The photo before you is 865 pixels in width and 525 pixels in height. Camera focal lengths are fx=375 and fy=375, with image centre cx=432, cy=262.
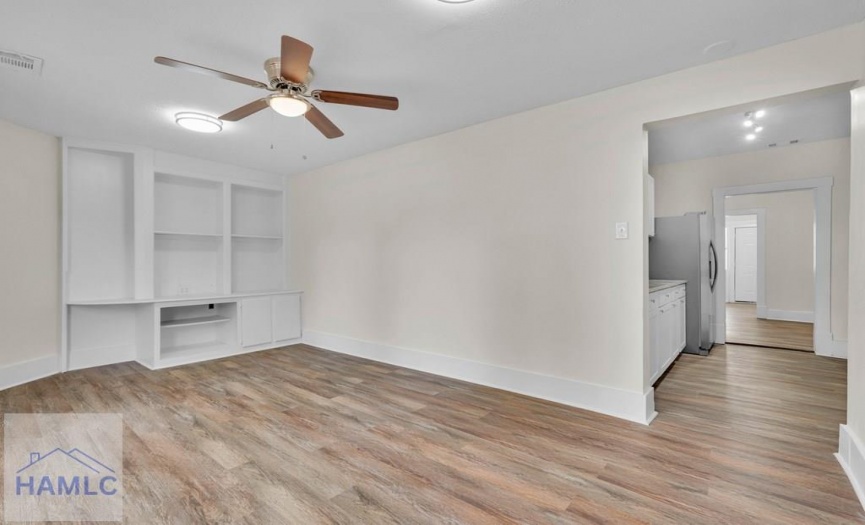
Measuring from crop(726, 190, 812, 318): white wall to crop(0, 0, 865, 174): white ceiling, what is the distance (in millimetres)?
6393

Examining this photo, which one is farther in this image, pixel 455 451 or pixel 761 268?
pixel 761 268

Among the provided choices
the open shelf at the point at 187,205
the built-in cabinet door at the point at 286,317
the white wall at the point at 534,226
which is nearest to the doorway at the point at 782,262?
the white wall at the point at 534,226

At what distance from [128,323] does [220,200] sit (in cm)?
175

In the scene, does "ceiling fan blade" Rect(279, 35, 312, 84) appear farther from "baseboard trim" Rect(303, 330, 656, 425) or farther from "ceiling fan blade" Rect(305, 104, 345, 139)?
"baseboard trim" Rect(303, 330, 656, 425)

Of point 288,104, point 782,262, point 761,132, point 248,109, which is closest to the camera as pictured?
point 288,104

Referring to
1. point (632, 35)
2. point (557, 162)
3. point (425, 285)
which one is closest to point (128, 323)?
point (425, 285)

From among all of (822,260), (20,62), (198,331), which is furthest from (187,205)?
(822,260)

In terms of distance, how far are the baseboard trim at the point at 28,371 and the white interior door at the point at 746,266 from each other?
12112 millimetres

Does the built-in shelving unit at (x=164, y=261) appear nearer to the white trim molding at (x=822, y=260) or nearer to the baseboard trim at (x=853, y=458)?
the baseboard trim at (x=853, y=458)

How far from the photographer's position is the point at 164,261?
4.47 metres

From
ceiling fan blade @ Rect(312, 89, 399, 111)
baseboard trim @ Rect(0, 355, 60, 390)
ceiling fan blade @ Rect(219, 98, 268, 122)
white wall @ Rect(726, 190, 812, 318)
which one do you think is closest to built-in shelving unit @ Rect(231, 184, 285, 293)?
baseboard trim @ Rect(0, 355, 60, 390)

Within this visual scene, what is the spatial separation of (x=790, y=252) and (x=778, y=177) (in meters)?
3.14

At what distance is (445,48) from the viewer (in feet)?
7.19

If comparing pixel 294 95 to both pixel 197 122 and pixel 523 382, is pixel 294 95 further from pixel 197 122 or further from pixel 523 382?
pixel 523 382
